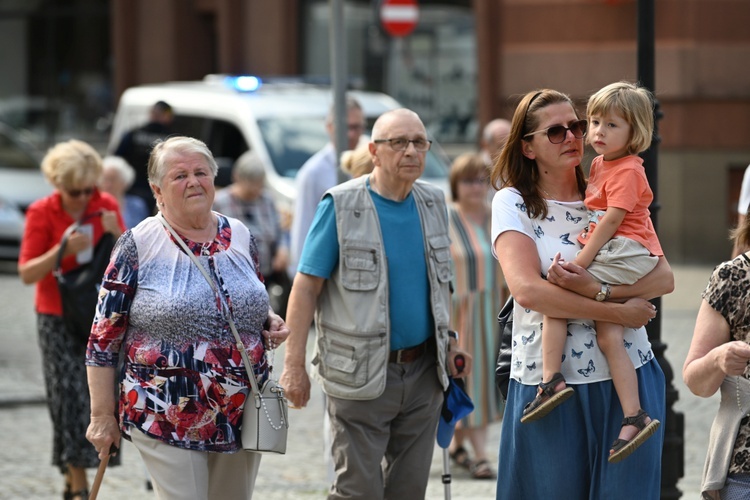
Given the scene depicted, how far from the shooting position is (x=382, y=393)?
5.61 m

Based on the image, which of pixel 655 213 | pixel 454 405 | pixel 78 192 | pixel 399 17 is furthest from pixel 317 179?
pixel 399 17

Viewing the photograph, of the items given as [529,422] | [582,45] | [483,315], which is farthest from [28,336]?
[529,422]

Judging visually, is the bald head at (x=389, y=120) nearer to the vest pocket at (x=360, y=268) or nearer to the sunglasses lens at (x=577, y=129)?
the vest pocket at (x=360, y=268)

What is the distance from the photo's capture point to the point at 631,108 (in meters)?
4.46

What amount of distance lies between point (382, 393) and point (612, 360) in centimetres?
139

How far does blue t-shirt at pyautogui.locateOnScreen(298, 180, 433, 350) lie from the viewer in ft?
18.6

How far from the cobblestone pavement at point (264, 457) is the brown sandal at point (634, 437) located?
317 centimetres

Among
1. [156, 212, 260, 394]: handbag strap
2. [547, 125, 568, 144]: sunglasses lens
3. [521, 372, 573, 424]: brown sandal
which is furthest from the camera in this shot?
[156, 212, 260, 394]: handbag strap

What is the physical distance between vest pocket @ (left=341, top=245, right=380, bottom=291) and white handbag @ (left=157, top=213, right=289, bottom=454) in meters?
0.77

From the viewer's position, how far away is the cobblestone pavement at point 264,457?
25.8 feet

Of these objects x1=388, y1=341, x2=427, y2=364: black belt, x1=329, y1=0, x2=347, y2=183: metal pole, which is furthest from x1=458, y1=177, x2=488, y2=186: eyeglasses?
x1=388, y1=341, x2=427, y2=364: black belt

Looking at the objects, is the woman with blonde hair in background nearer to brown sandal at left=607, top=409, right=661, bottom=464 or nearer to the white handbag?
the white handbag

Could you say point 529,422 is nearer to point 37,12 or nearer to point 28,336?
point 28,336

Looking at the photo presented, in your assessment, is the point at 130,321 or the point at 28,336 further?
the point at 28,336
